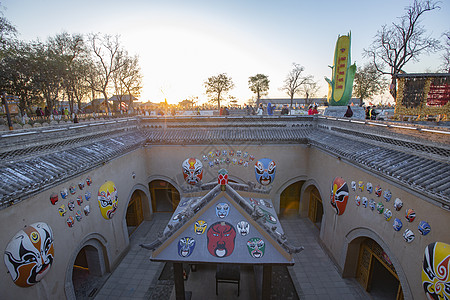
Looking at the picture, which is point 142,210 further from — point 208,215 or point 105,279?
point 208,215

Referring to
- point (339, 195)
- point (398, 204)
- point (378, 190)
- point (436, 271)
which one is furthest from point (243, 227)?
point (339, 195)

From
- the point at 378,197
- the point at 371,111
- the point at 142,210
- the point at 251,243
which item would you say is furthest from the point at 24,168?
the point at 371,111

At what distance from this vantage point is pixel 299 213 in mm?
14633

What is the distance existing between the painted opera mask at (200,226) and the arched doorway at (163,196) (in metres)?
9.21

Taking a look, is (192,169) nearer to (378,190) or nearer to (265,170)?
(265,170)

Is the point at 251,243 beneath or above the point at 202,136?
beneath

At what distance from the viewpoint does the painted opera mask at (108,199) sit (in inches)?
370

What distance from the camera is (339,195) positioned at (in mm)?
9672

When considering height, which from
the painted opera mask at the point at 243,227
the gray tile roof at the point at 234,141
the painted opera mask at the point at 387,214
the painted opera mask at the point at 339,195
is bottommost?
the painted opera mask at the point at 339,195

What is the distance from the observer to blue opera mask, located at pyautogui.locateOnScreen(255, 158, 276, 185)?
13625 millimetres

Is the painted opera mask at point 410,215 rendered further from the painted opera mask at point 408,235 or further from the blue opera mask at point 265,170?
the blue opera mask at point 265,170

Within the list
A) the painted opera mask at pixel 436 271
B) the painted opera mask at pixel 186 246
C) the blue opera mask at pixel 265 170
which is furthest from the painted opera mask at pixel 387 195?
the blue opera mask at pixel 265 170

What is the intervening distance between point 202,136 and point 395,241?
1061 cm

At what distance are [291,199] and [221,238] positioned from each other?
10.1 metres
